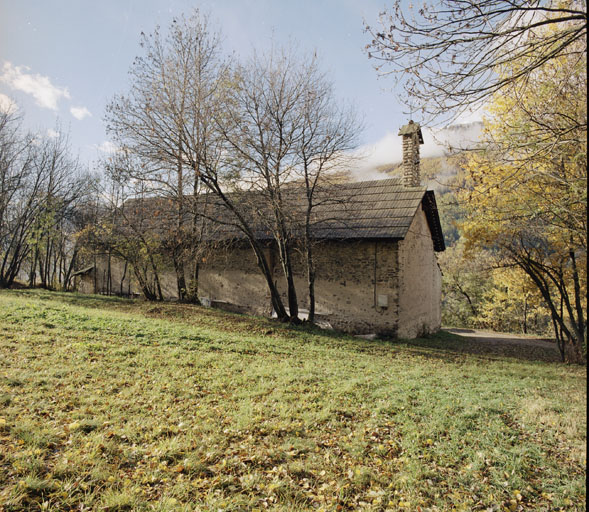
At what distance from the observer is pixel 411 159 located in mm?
14305

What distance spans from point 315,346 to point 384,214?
6109mm

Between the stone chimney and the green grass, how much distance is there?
28.7 ft

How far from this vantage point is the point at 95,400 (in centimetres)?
470

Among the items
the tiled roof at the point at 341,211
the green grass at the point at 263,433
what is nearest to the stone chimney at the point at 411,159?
the tiled roof at the point at 341,211

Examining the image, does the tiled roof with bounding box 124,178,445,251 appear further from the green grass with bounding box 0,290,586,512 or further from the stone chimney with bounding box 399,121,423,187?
the green grass with bounding box 0,290,586,512

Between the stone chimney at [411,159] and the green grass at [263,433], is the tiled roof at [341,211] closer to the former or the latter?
the stone chimney at [411,159]

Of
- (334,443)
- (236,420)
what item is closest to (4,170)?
(236,420)

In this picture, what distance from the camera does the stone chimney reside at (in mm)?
14234

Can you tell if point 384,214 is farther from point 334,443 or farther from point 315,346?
point 334,443

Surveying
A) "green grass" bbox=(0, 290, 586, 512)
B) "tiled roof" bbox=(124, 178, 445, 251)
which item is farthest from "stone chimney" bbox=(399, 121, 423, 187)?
"green grass" bbox=(0, 290, 586, 512)

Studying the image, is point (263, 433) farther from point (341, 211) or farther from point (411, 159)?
point (411, 159)

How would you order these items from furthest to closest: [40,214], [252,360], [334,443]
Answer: [40,214]
[252,360]
[334,443]

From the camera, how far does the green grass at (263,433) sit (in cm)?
312

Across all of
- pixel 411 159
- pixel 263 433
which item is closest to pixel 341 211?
pixel 411 159
